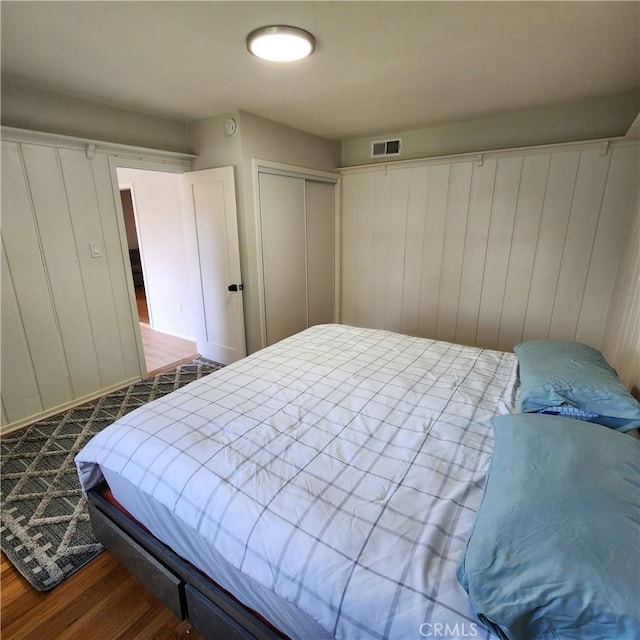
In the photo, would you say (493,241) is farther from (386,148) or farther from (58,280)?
(58,280)

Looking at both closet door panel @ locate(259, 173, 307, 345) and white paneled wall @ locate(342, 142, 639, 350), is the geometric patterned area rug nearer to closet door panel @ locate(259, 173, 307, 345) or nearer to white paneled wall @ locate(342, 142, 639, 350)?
closet door panel @ locate(259, 173, 307, 345)

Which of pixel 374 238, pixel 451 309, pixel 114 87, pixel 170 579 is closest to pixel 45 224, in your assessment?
pixel 114 87

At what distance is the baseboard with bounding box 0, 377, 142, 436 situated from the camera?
252 cm

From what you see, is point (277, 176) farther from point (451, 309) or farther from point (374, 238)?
point (451, 309)

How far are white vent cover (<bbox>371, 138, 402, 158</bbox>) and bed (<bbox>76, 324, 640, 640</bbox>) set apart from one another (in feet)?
9.05

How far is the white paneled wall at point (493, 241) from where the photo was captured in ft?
9.27

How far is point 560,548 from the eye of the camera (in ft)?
2.39

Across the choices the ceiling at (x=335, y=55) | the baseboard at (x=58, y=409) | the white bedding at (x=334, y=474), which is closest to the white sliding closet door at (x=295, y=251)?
the ceiling at (x=335, y=55)

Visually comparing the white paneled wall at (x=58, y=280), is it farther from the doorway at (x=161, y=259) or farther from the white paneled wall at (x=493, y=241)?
the white paneled wall at (x=493, y=241)

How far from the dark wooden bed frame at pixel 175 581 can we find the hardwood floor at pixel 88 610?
0.45ft

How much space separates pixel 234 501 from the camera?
3.49ft

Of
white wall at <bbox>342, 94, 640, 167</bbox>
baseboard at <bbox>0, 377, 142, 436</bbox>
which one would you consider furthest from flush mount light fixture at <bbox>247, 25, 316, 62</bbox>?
baseboard at <bbox>0, 377, 142, 436</bbox>

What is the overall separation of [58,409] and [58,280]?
3.37ft

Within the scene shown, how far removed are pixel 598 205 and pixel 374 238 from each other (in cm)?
202
